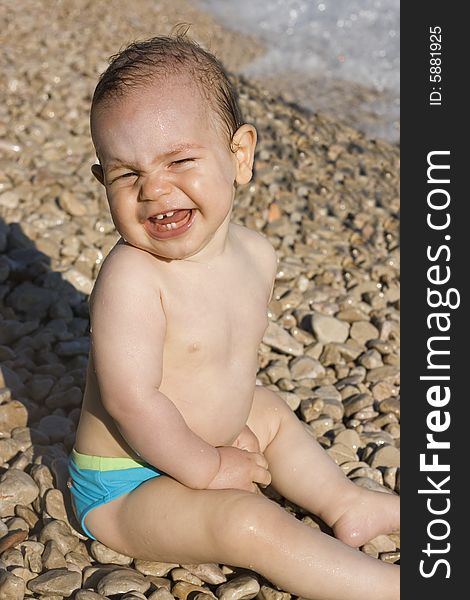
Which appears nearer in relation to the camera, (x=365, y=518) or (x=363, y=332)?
(x=365, y=518)

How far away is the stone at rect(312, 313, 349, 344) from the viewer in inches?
147

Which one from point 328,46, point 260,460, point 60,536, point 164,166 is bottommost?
point 60,536

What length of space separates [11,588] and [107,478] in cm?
41

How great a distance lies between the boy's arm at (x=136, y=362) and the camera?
7.47 ft

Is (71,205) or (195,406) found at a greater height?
(71,205)

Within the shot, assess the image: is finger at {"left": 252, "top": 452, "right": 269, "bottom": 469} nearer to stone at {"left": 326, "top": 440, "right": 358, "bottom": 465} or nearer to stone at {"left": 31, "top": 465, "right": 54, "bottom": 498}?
stone at {"left": 326, "top": 440, "right": 358, "bottom": 465}

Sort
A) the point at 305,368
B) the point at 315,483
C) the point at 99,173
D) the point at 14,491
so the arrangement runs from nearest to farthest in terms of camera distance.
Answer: the point at 99,173, the point at 14,491, the point at 315,483, the point at 305,368

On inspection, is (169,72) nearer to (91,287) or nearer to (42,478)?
(42,478)

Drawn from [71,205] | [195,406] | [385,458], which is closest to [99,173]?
[195,406]

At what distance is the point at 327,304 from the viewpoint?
156 inches

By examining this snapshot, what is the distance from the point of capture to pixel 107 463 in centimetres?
251

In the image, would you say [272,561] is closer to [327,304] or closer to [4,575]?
[4,575]

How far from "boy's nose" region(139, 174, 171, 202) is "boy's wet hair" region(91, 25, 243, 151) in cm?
22

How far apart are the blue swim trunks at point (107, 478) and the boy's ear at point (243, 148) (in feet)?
2.72
